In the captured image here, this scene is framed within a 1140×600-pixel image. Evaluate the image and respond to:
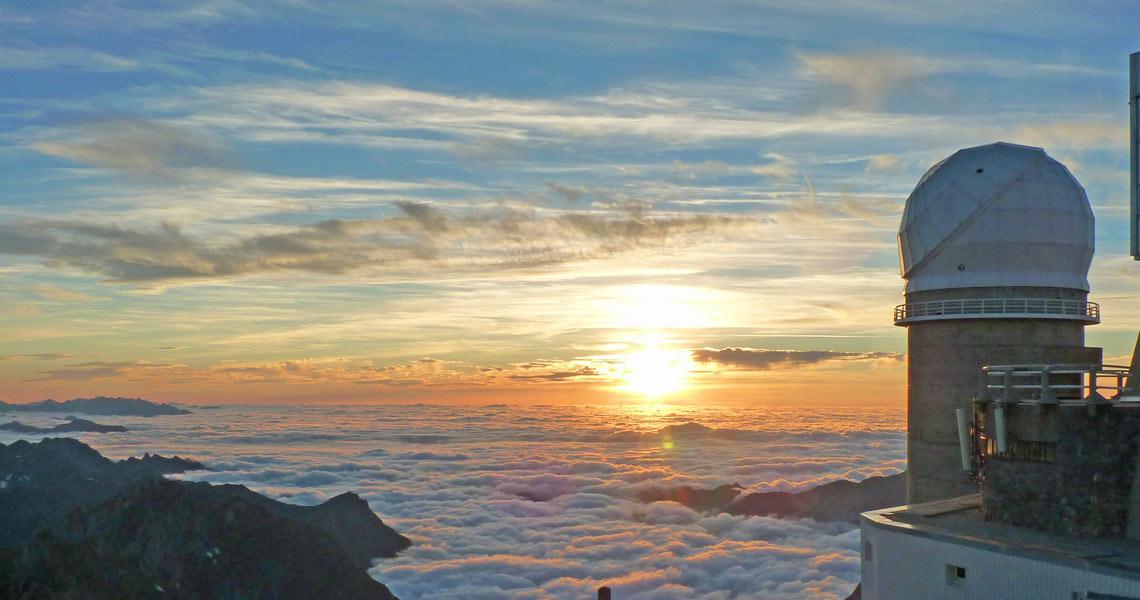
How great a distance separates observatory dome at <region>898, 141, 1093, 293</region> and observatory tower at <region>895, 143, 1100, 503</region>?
1.6 inches

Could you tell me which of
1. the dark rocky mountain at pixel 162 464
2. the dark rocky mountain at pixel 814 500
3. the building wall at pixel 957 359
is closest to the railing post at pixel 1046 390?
the building wall at pixel 957 359

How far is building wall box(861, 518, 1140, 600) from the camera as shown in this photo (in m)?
19.3

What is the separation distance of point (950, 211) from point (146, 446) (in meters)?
154

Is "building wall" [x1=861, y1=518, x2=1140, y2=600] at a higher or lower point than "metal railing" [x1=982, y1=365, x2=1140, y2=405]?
lower

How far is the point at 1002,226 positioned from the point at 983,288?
8.99 ft

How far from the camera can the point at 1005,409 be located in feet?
80.9

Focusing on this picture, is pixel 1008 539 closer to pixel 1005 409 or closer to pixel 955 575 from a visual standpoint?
pixel 955 575

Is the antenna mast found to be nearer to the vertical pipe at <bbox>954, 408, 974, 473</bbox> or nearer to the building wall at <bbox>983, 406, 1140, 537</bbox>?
the vertical pipe at <bbox>954, 408, 974, 473</bbox>

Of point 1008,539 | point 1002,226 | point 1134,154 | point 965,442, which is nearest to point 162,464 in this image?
point 1002,226

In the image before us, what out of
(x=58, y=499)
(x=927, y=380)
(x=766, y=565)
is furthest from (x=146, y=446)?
(x=927, y=380)

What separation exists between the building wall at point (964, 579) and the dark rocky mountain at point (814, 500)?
5422 centimetres

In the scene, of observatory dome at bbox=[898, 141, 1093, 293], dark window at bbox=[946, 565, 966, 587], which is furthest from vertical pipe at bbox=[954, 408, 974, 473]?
observatory dome at bbox=[898, 141, 1093, 293]

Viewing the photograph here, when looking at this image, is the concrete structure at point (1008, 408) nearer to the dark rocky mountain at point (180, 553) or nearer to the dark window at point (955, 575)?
the dark window at point (955, 575)

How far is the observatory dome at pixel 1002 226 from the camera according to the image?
33.5m
